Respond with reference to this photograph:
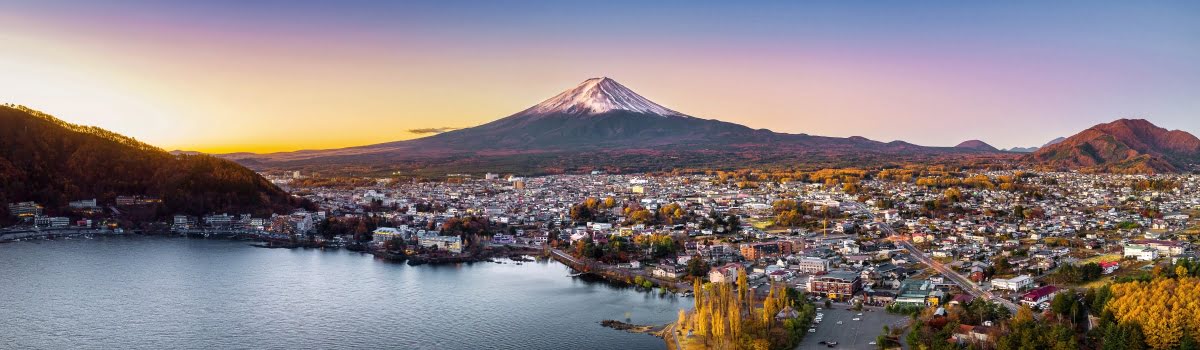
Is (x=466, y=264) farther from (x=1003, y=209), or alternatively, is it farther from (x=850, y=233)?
(x=1003, y=209)

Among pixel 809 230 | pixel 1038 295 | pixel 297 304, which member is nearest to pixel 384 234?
pixel 297 304

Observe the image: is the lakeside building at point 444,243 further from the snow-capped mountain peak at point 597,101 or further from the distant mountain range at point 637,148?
the snow-capped mountain peak at point 597,101

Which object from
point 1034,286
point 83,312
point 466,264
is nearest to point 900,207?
point 1034,286

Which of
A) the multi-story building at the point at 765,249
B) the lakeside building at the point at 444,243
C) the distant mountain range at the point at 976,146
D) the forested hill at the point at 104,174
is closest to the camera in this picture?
the multi-story building at the point at 765,249

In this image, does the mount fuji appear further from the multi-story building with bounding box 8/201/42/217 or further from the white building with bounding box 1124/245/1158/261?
the white building with bounding box 1124/245/1158/261

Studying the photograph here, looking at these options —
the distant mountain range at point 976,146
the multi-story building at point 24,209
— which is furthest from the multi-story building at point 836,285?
the distant mountain range at point 976,146

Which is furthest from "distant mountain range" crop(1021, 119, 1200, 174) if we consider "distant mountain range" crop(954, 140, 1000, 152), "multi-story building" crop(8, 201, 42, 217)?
"multi-story building" crop(8, 201, 42, 217)

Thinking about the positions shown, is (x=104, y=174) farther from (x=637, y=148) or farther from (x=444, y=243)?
(x=637, y=148)
